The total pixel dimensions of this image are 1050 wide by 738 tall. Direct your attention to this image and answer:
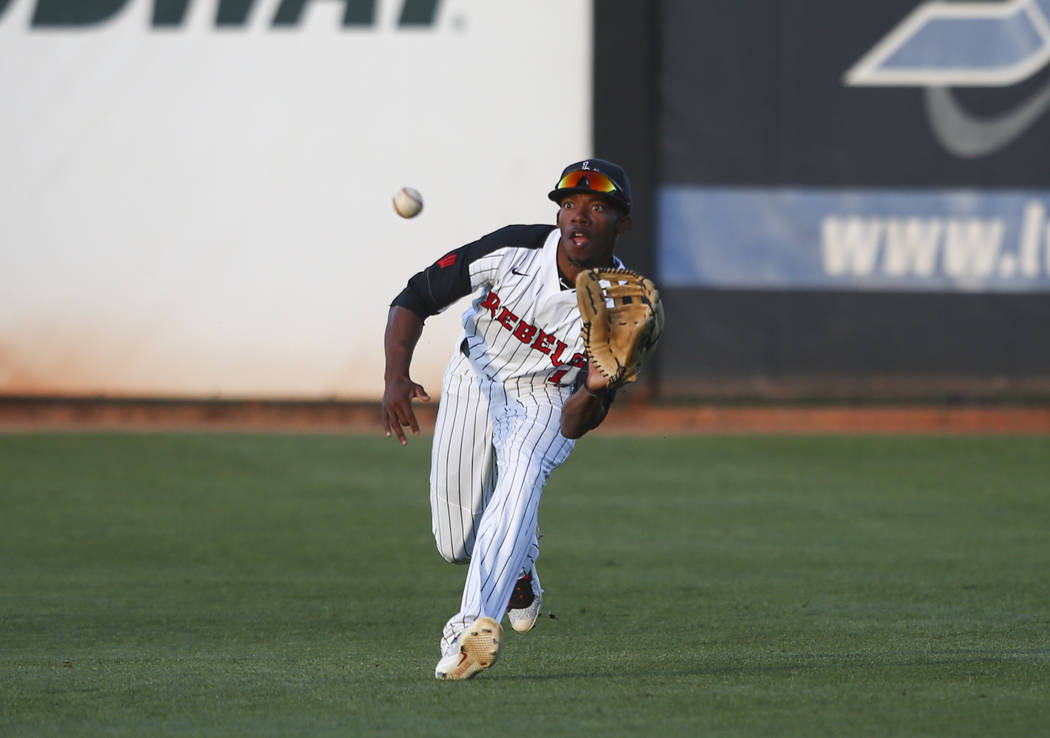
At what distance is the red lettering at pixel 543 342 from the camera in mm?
5543

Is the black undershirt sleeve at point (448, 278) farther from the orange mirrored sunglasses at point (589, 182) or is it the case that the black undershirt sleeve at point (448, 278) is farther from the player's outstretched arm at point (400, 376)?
the orange mirrored sunglasses at point (589, 182)

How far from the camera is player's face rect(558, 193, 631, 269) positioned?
527 centimetres

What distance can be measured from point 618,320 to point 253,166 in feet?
29.6

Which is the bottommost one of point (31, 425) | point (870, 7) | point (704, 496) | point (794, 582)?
point (31, 425)

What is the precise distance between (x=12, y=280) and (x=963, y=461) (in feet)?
24.1

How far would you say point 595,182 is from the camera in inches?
206

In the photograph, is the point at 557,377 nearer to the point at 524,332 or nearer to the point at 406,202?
the point at 524,332

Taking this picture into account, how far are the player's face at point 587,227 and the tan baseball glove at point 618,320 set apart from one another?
1.07ft

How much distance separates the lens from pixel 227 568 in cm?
739

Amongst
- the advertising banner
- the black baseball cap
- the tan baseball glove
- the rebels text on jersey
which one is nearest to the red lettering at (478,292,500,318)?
the rebels text on jersey

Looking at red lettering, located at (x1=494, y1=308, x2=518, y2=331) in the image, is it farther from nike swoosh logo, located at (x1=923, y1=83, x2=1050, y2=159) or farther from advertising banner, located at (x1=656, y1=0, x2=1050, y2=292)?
nike swoosh logo, located at (x1=923, y1=83, x2=1050, y2=159)

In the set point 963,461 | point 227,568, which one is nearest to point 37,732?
point 227,568

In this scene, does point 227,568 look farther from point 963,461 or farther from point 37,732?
point 963,461

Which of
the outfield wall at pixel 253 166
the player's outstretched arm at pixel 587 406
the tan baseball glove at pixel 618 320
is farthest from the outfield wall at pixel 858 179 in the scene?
the tan baseball glove at pixel 618 320
